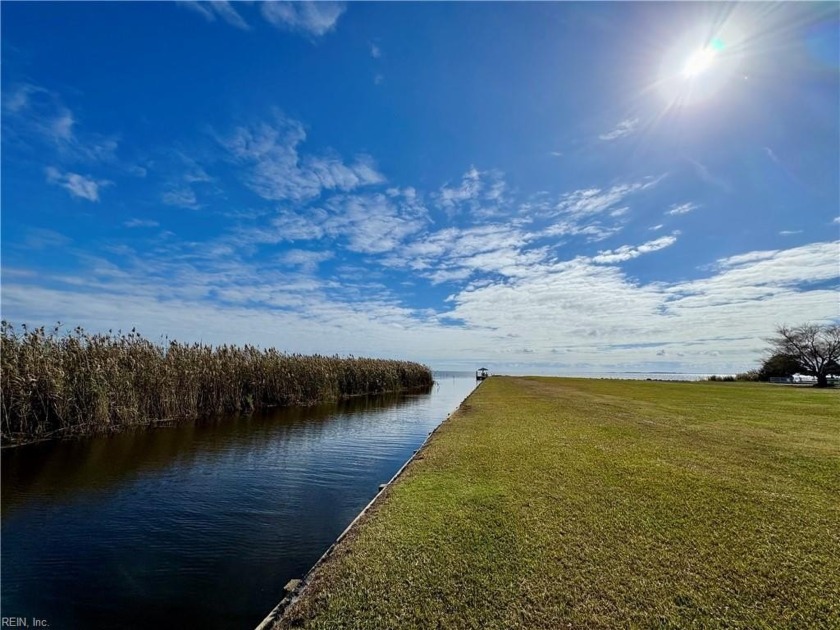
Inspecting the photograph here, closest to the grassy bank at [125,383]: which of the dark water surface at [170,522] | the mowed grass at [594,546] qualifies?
the dark water surface at [170,522]

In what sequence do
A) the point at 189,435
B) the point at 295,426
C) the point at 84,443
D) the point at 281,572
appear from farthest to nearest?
the point at 295,426, the point at 189,435, the point at 84,443, the point at 281,572

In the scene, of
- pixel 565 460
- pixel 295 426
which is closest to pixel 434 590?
pixel 565 460

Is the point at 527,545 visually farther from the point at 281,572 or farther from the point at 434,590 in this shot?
the point at 281,572

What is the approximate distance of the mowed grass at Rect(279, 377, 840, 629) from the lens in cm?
299

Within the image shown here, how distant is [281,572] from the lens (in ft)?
15.5

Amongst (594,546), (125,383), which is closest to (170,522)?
(594,546)

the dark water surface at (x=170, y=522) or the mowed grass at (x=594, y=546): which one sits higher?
the mowed grass at (x=594, y=546)

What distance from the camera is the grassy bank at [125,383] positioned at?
35.9 feet

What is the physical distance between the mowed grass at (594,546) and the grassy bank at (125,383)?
1084 cm

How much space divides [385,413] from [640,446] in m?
14.0

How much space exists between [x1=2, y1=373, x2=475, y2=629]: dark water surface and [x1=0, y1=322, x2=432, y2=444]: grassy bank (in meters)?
1.16

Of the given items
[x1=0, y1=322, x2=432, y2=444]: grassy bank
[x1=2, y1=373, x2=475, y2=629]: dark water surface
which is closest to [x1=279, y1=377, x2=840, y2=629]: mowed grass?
[x1=2, y1=373, x2=475, y2=629]: dark water surface

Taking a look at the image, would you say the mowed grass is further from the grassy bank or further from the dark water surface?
the grassy bank

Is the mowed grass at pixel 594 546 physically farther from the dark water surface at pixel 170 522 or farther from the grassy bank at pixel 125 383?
the grassy bank at pixel 125 383
